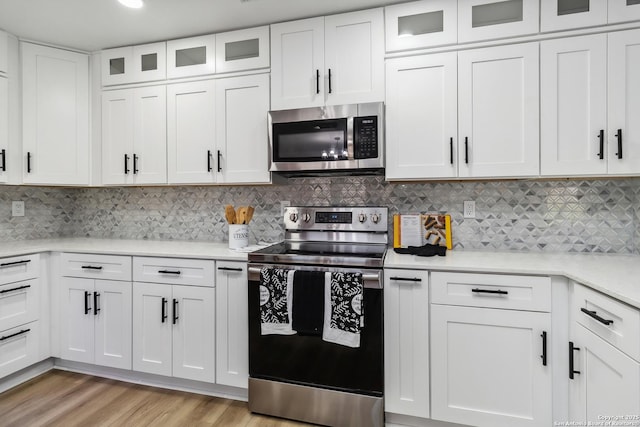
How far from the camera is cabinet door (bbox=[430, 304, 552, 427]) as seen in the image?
161 centimetres

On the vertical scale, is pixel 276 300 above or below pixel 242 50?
below

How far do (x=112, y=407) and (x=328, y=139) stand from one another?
2045 mm

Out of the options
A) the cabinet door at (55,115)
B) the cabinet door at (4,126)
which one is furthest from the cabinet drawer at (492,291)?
the cabinet door at (4,126)

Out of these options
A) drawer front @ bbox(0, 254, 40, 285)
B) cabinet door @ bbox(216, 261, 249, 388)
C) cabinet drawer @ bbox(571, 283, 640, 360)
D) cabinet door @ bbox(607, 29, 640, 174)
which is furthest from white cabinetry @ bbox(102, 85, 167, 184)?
cabinet door @ bbox(607, 29, 640, 174)

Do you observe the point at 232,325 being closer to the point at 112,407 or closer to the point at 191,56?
the point at 112,407

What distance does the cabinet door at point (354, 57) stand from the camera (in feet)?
6.79

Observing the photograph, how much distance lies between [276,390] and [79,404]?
1213 millimetres

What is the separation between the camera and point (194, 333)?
2133 mm

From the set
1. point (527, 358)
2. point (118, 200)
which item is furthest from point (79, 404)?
point (527, 358)

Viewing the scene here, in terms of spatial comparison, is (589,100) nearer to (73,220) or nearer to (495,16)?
(495,16)

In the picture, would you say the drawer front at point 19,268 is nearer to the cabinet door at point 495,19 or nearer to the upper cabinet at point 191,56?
the upper cabinet at point 191,56

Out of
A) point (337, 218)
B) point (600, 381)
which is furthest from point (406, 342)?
point (337, 218)

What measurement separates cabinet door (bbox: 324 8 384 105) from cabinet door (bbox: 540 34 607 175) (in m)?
0.88

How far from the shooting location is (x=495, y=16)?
1.92 metres
